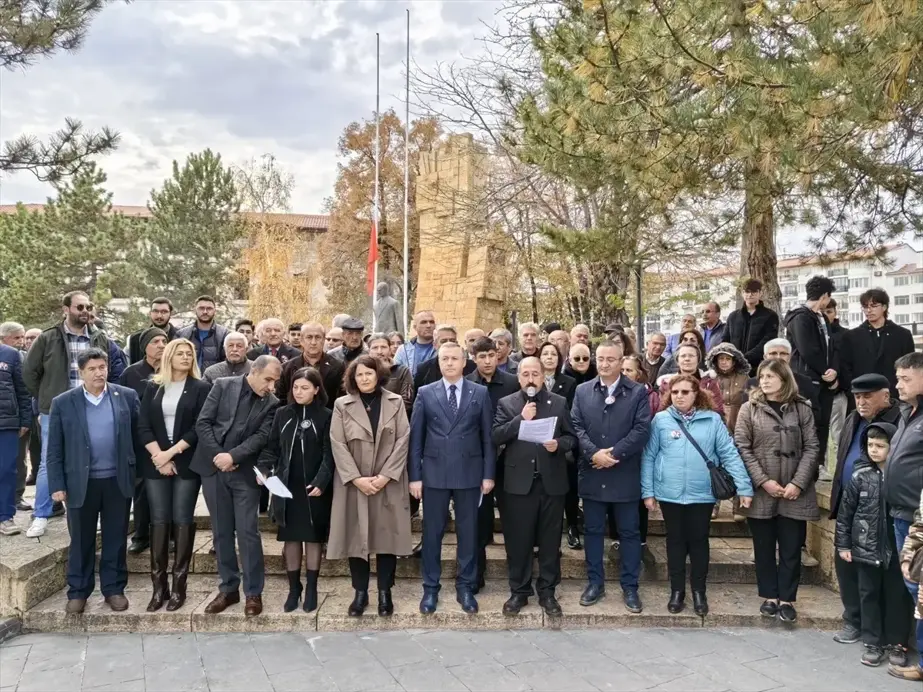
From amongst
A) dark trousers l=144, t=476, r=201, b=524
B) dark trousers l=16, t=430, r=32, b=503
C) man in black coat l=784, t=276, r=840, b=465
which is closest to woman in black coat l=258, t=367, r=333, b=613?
dark trousers l=144, t=476, r=201, b=524

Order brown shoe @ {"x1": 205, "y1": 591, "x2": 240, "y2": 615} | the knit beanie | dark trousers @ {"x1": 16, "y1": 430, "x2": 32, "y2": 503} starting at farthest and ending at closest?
dark trousers @ {"x1": 16, "y1": 430, "x2": 32, "y2": 503}, the knit beanie, brown shoe @ {"x1": 205, "y1": 591, "x2": 240, "y2": 615}

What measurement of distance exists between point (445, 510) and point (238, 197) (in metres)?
25.8

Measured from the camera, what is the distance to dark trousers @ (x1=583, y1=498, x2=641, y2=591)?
4605mm

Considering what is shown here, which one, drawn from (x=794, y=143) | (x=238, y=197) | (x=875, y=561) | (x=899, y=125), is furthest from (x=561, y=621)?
(x=238, y=197)

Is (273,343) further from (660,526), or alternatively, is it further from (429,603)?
(660,526)

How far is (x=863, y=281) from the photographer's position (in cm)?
6406

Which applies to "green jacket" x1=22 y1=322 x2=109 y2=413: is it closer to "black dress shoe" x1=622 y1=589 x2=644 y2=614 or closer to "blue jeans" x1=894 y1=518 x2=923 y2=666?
"black dress shoe" x1=622 y1=589 x2=644 y2=614

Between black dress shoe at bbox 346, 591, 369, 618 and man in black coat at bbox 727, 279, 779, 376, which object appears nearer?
black dress shoe at bbox 346, 591, 369, 618

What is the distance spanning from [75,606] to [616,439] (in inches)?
154

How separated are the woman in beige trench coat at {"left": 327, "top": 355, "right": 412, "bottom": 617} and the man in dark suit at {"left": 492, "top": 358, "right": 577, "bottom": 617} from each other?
29.0 inches

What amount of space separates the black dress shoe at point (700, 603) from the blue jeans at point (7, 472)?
210 inches

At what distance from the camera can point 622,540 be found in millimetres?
4652

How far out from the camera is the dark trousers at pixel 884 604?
3891mm

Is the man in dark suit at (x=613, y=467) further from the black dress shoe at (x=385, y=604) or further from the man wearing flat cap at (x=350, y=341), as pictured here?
the man wearing flat cap at (x=350, y=341)
